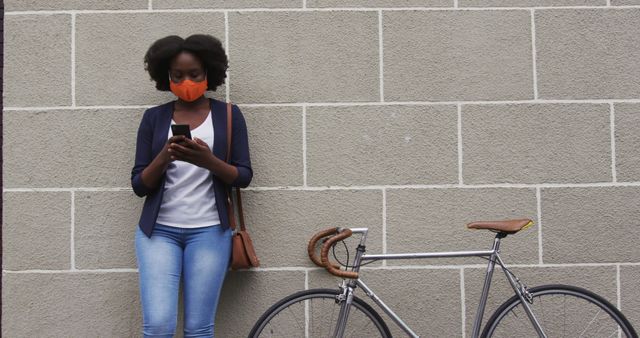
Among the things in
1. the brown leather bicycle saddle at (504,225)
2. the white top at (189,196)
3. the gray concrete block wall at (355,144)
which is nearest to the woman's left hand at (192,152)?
the white top at (189,196)

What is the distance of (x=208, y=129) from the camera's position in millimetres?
3676

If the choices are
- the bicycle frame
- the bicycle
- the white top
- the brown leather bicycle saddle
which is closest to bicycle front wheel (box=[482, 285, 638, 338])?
the bicycle

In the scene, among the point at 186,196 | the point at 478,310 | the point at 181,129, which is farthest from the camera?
the point at 478,310

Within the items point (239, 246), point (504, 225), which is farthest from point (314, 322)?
point (504, 225)

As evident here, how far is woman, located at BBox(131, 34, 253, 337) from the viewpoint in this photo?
351 centimetres

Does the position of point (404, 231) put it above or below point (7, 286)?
above

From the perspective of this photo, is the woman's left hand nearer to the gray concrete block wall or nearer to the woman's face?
the woman's face

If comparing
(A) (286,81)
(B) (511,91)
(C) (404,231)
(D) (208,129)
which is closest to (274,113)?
(A) (286,81)

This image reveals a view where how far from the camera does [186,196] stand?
361 cm

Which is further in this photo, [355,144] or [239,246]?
[355,144]

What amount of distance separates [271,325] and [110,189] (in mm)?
1172

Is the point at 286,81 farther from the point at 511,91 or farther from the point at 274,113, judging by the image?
the point at 511,91

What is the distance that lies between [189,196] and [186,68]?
0.63 meters

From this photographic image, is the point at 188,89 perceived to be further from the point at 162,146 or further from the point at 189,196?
the point at 189,196
